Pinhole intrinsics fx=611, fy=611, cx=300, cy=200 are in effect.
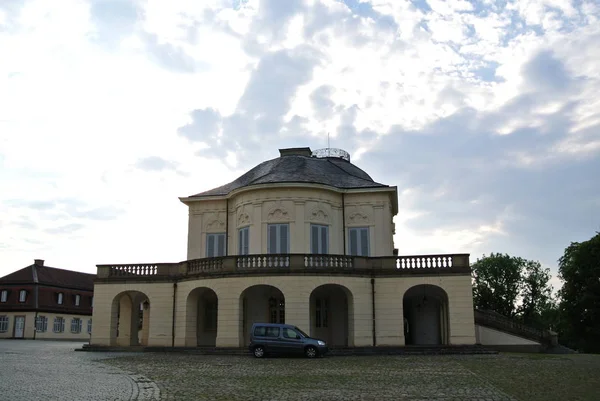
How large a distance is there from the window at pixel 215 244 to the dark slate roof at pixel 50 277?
42028 millimetres

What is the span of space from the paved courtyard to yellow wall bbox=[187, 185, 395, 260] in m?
13.5

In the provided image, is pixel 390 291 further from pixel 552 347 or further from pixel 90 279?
pixel 90 279

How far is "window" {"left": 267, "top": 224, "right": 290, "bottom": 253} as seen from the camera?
35875mm

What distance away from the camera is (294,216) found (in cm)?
3591

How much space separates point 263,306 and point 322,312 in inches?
135

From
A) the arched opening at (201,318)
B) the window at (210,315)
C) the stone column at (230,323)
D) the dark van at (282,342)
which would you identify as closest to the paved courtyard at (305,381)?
the dark van at (282,342)

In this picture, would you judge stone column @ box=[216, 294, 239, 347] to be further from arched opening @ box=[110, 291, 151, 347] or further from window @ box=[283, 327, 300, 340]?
arched opening @ box=[110, 291, 151, 347]

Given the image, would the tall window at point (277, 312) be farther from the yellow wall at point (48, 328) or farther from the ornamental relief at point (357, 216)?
the yellow wall at point (48, 328)

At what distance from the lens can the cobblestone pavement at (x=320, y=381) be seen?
44.5 ft

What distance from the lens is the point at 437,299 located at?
Answer: 36031 mm

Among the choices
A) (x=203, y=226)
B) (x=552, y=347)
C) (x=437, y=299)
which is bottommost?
(x=552, y=347)

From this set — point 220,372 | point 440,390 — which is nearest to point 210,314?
point 220,372

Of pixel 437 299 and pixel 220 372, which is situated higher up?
pixel 437 299

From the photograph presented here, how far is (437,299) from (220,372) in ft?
64.2
